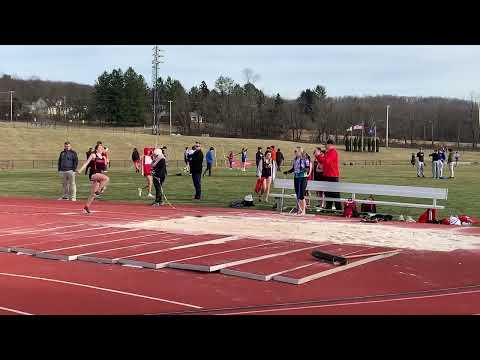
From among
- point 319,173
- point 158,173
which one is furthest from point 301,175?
point 158,173

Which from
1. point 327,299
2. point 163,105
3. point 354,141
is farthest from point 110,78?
point 327,299

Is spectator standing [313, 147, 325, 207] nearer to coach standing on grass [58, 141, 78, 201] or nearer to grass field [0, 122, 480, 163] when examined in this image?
coach standing on grass [58, 141, 78, 201]

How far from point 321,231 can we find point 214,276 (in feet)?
14.5

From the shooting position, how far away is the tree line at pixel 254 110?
122688 millimetres

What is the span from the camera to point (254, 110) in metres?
128

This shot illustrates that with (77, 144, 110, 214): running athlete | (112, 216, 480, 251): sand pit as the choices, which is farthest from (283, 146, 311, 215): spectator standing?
(77, 144, 110, 214): running athlete

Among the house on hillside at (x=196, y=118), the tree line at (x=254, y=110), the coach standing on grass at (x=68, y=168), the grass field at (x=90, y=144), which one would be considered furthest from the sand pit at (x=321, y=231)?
the house on hillside at (x=196, y=118)

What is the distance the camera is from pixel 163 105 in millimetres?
134000

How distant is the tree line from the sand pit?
10473 cm

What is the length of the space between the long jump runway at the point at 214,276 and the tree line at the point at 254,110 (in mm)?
107401

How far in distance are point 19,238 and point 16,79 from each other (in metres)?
146

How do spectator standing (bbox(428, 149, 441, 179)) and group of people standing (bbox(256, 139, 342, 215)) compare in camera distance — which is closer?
group of people standing (bbox(256, 139, 342, 215))

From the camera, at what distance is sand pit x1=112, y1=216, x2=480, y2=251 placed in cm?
1103
